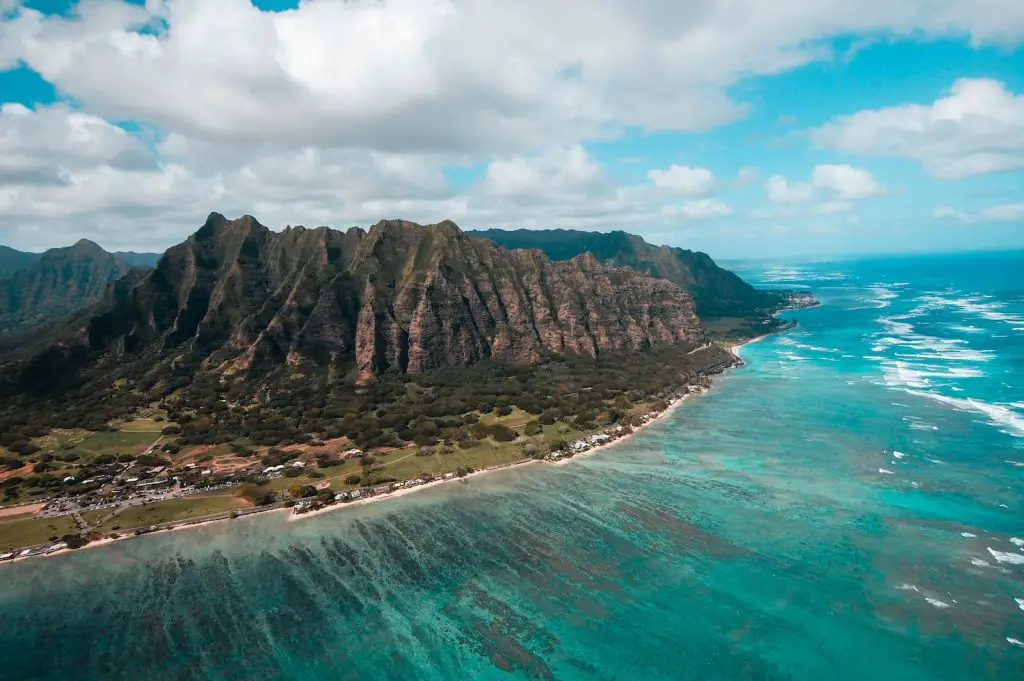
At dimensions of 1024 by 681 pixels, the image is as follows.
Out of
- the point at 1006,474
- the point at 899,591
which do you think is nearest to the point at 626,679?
the point at 899,591

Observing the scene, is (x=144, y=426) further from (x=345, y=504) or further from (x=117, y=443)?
(x=345, y=504)

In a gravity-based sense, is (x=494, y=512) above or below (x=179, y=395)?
below

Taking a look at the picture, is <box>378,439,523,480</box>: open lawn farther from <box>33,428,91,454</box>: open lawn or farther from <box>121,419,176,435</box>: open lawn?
<box>33,428,91,454</box>: open lawn

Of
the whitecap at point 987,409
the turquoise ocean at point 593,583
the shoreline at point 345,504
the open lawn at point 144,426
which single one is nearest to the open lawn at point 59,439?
the open lawn at point 144,426

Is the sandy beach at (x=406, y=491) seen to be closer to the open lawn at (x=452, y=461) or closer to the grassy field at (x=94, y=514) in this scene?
the open lawn at (x=452, y=461)

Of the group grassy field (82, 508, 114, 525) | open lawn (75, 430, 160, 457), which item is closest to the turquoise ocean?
grassy field (82, 508, 114, 525)

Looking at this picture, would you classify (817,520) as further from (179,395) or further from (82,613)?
(179,395)

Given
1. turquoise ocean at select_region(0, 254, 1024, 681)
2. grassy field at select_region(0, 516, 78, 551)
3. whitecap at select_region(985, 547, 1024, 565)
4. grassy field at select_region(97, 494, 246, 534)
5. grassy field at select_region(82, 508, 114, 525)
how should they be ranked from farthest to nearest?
1. grassy field at select_region(82, 508, 114, 525)
2. grassy field at select_region(97, 494, 246, 534)
3. grassy field at select_region(0, 516, 78, 551)
4. whitecap at select_region(985, 547, 1024, 565)
5. turquoise ocean at select_region(0, 254, 1024, 681)
